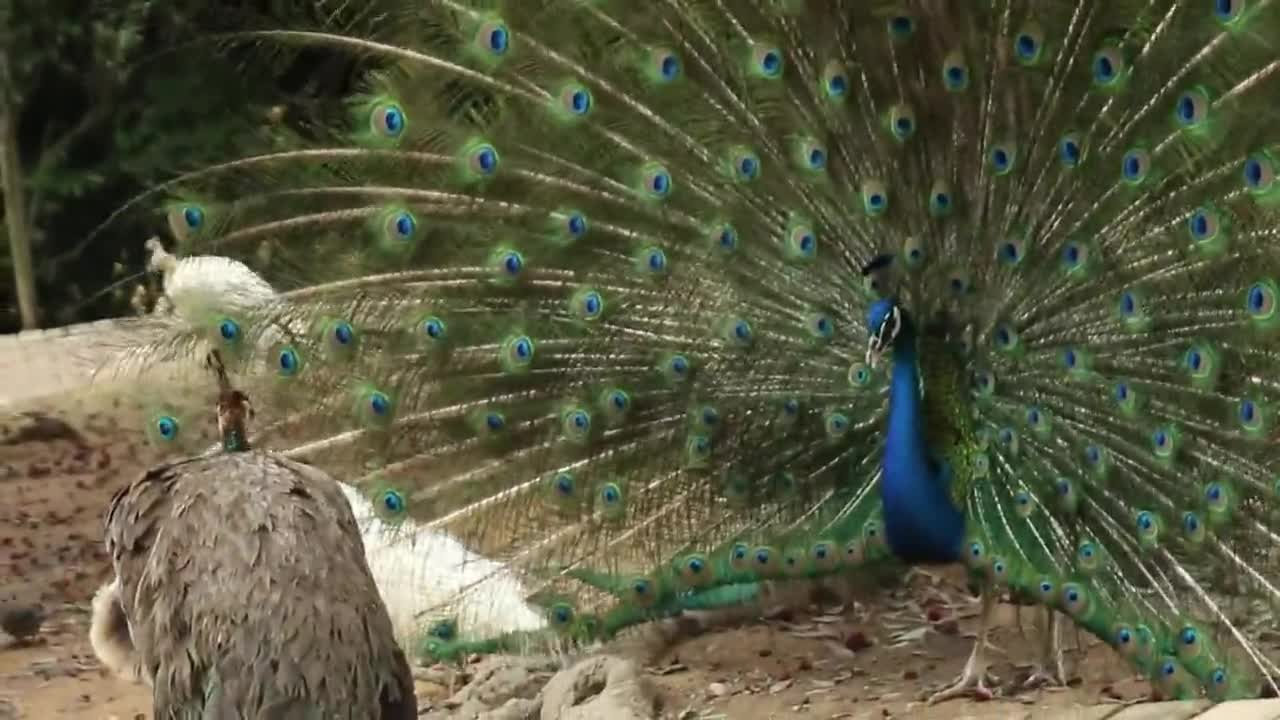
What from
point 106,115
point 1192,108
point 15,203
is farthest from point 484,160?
point 106,115

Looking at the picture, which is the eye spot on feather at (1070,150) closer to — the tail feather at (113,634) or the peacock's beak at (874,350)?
the peacock's beak at (874,350)

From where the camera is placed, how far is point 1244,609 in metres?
3.23

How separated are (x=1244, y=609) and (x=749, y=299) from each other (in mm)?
1128

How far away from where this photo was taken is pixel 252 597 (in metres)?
1.99

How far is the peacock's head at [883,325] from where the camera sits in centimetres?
322

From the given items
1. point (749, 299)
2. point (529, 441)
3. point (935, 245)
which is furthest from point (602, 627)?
point (935, 245)

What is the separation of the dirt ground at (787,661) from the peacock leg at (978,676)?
0.04 meters

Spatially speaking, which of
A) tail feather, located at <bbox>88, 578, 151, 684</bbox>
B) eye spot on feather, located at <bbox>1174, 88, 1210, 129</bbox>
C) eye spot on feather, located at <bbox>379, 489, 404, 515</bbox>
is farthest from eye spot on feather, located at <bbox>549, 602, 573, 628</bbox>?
eye spot on feather, located at <bbox>1174, 88, 1210, 129</bbox>

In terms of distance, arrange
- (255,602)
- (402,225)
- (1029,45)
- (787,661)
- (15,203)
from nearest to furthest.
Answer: (255,602) → (1029,45) → (402,225) → (787,661) → (15,203)

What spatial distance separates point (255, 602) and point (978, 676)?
6.43ft

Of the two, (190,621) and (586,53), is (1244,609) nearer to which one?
(586,53)

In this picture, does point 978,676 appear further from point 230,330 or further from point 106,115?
point 106,115

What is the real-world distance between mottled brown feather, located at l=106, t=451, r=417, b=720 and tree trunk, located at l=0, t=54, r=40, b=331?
15.6 ft

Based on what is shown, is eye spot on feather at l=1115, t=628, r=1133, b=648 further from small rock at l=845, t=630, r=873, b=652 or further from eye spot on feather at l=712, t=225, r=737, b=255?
eye spot on feather at l=712, t=225, r=737, b=255
